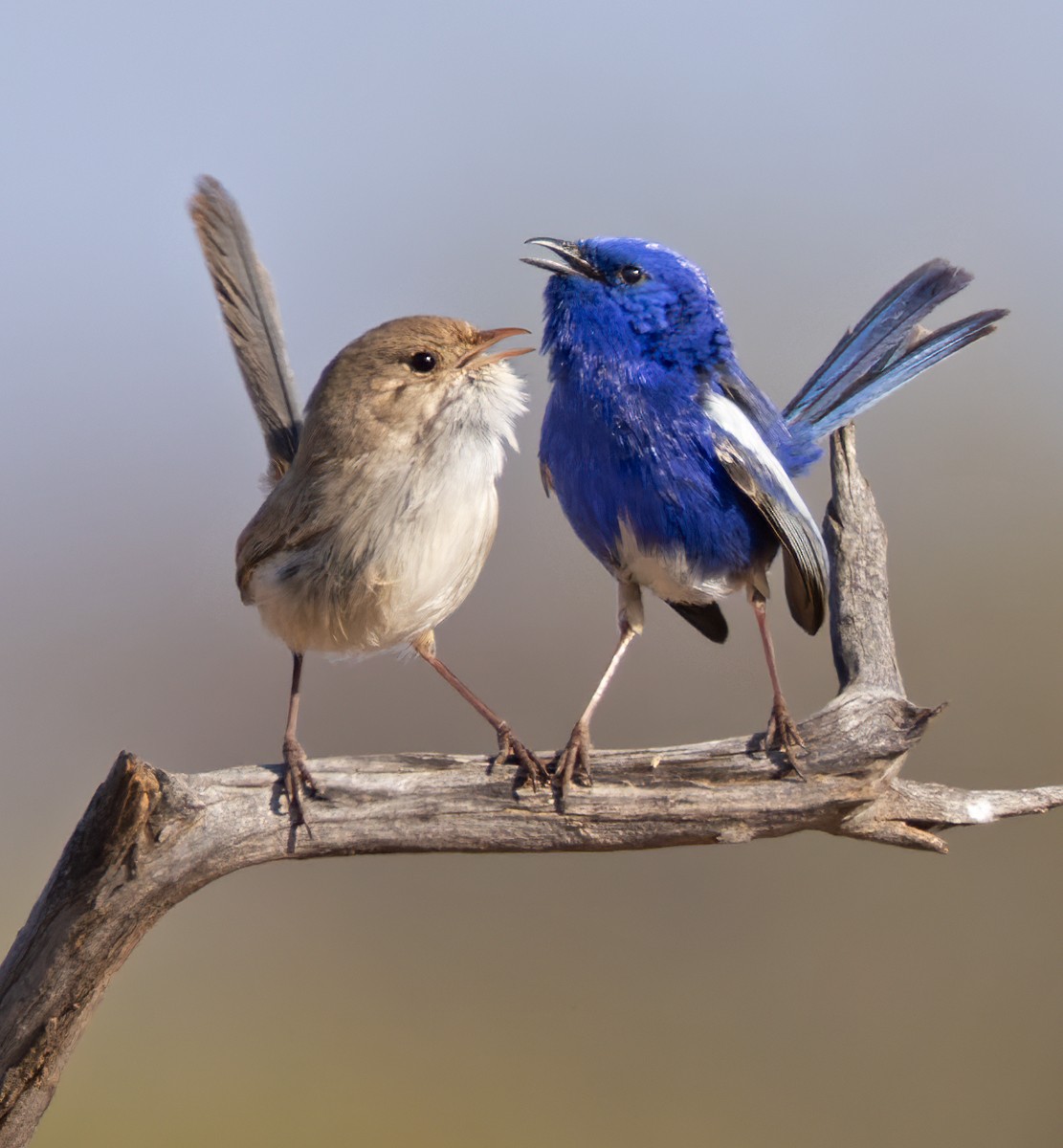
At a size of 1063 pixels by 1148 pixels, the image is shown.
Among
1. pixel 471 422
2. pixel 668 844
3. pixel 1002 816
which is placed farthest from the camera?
pixel 1002 816

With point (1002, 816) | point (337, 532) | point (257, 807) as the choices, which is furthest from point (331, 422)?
point (1002, 816)

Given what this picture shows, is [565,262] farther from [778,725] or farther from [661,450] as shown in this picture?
[778,725]

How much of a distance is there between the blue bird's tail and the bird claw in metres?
1.00

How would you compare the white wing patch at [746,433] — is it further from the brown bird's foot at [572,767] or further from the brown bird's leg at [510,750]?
the brown bird's leg at [510,750]

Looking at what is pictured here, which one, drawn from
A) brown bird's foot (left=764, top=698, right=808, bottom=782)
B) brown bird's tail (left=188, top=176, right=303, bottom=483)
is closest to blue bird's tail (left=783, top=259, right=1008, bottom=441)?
brown bird's foot (left=764, top=698, right=808, bottom=782)

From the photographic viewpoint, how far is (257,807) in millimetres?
2326

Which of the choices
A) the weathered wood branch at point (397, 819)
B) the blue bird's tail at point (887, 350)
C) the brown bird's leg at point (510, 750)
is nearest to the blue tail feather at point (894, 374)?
the blue bird's tail at point (887, 350)

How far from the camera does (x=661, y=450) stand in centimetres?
222

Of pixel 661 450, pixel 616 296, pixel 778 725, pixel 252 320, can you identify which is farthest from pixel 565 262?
pixel 778 725

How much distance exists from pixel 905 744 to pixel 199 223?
5.89 feet

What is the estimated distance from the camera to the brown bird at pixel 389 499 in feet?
7.25

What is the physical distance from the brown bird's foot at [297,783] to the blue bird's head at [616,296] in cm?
91

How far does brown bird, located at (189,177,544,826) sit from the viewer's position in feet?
7.25

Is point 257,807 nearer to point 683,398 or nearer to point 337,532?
point 337,532
